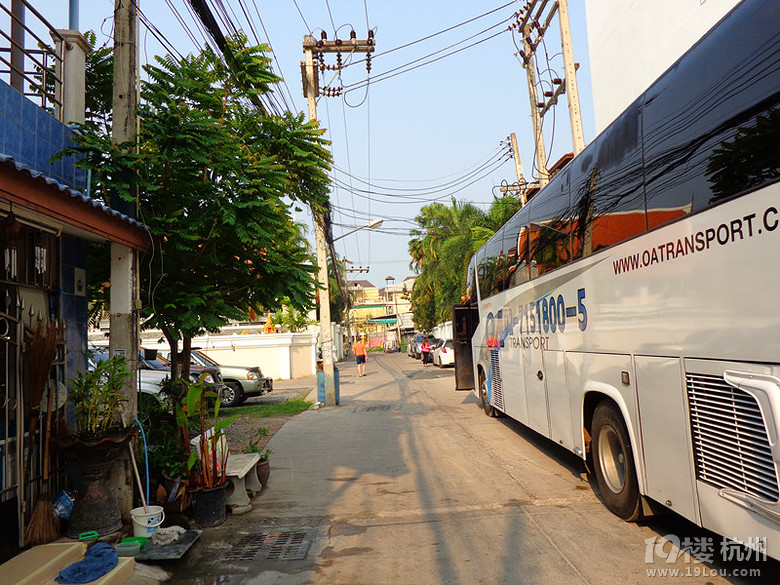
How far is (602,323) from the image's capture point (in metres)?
5.51

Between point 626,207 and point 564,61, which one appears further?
point 564,61

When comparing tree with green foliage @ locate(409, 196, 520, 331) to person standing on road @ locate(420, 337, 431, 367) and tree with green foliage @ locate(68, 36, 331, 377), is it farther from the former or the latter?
tree with green foliage @ locate(68, 36, 331, 377)

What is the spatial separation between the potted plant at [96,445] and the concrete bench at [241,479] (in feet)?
4.15

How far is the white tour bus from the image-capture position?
3.30 meters

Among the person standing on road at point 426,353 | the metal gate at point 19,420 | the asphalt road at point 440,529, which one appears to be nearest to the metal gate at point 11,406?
the metal gate at point 19,420

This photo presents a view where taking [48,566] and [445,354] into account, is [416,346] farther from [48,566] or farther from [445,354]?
[48,566]

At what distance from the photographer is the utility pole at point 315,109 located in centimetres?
1525

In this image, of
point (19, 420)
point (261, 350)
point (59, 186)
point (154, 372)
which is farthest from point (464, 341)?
point (261, 350)

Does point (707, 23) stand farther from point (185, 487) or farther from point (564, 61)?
point (185, 487)

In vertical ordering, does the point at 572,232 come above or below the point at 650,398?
above

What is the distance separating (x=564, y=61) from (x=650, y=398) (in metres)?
10.3

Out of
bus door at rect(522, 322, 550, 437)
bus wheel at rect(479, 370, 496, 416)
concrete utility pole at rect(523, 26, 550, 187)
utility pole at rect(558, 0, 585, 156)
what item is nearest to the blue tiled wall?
bus door at rect(522, 322, 550, 437)

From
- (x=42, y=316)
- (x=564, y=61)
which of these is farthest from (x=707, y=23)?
(x=42, y=316)

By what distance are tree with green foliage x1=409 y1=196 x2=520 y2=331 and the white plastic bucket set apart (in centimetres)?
1986
